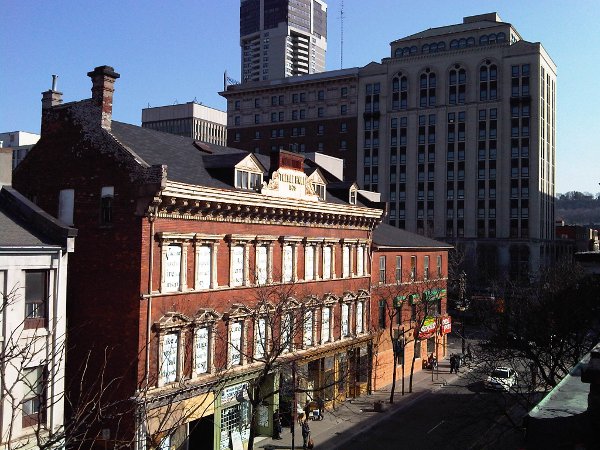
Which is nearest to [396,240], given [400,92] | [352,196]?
[352,196]

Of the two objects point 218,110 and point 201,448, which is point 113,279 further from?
point 218,110

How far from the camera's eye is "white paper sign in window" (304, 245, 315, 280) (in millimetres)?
34438

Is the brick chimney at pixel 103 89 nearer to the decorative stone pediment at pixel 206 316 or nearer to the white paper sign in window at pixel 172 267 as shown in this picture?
the white paper sign in window at pixel 172 267

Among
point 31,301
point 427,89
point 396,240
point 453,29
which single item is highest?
point 453,29

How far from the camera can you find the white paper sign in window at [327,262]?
119ft

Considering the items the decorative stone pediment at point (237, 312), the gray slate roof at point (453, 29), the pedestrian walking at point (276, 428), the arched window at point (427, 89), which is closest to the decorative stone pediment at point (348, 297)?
the pedestrian walking at point (276, 428)

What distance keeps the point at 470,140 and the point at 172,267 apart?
8284 cm

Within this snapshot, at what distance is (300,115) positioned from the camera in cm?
11406

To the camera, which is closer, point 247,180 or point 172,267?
point 172,267

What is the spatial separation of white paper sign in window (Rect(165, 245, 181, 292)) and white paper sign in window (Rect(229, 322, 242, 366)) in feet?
14.4

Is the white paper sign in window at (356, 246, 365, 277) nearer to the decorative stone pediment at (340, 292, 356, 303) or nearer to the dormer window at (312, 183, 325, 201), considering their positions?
the decorative stone pediment at (340, 292, 356, 303)

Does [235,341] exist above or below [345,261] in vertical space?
below

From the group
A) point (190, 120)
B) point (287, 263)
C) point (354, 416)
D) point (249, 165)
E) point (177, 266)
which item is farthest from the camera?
point (190, 120)

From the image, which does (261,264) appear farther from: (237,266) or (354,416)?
(354,416)
